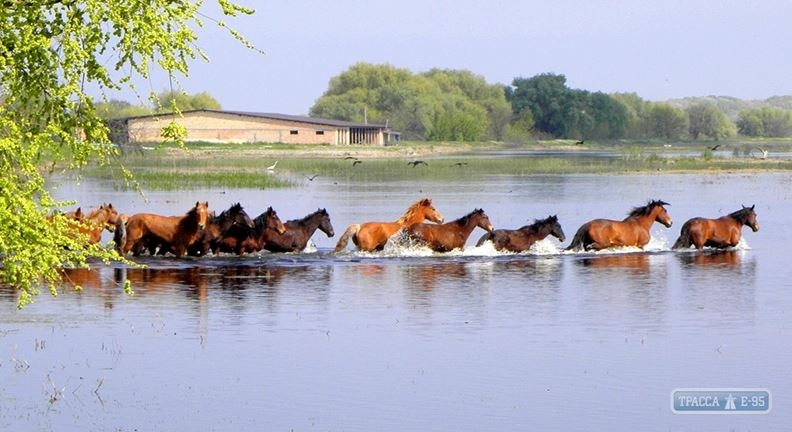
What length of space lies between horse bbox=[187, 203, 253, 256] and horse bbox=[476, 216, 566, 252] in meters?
4.34

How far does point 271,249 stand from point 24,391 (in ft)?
41.7

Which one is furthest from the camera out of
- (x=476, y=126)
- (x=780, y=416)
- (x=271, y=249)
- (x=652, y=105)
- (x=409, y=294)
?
(x=652, y=105)

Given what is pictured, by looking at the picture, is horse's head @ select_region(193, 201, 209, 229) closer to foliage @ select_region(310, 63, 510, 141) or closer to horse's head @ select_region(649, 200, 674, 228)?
horse's head @ select_region(649, 200, 674, 228)

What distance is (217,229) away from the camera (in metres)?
26.3

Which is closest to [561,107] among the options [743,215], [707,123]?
[707,123]

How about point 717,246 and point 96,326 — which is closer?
point 96,326

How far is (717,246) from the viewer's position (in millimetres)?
28250

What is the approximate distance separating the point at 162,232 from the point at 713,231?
9996mm

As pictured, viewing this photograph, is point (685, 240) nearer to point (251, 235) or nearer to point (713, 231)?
point (713, 231)

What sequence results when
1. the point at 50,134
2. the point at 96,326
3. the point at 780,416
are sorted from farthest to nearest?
1. the point at 96,326
2. the point at 780,416
3. the point at 50,134

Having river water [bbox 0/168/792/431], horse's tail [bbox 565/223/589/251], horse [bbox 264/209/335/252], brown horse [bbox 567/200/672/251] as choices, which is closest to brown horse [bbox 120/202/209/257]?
river water [bbox 0/168/792/431]

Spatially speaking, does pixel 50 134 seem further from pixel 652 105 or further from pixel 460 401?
pixel 652 105

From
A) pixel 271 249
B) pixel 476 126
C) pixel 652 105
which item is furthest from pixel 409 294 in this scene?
pixel 652 105

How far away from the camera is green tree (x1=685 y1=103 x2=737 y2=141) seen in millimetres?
183500
